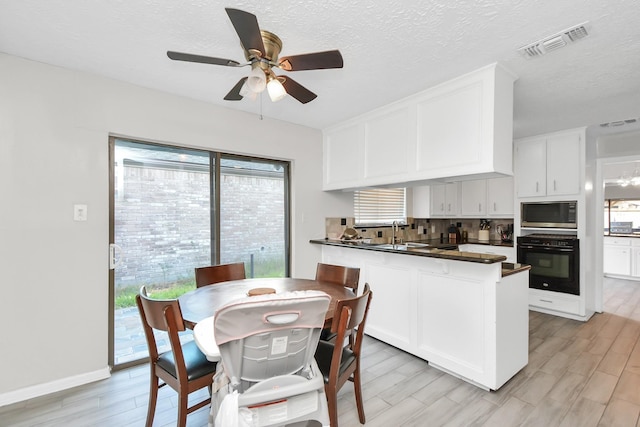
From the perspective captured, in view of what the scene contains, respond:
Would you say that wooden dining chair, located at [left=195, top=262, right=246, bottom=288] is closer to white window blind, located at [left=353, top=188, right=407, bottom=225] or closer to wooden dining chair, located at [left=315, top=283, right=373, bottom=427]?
wooden dining chair, located at [left=315, top=283, right=373, bottom=427]

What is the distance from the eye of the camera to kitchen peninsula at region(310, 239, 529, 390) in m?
2.19

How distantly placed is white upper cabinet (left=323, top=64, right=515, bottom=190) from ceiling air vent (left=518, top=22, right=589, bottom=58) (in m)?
0.21

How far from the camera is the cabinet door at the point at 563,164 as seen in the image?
3686mm

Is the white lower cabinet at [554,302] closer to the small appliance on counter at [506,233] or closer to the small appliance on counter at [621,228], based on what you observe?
the small appliance on counter at [506,233]

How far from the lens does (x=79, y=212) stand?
232cm

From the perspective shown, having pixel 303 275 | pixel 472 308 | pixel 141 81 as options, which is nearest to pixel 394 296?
pixel 472 308

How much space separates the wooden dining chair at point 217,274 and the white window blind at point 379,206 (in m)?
2.06

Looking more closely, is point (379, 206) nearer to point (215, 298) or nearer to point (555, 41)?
point (555, 41)

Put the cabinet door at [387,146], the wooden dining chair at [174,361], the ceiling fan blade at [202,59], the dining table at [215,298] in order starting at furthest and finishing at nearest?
the cabinet door at [387,146] < the ceiling fan blade at [202,59] < the wooden dining chair at [174,361] < the dining table at [215,298]

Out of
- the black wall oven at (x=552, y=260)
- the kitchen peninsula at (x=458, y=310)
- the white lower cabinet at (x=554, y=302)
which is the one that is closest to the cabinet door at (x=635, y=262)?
the black wall oven at (x=552, y=260)

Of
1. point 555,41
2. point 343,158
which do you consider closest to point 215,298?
point 343,158

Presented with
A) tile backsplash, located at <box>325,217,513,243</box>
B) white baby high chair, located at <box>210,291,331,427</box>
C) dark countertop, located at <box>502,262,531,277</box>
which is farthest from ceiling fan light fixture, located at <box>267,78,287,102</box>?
tile backsplash, located at <box>325,217,513,243</box>

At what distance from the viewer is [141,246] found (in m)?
2.70

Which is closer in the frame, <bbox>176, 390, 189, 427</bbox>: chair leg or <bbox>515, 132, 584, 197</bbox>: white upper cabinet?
<bbox>176, 390, 189, 427</bbox>: chair leg
